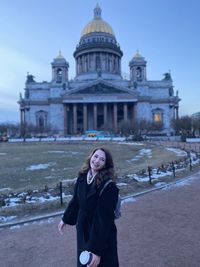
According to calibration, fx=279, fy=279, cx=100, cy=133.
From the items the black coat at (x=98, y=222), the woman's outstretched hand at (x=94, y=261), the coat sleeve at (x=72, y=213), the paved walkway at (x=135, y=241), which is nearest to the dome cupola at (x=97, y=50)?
the paved walkway at (x=135, y=241)

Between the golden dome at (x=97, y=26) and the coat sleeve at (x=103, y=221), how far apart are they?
93.7m

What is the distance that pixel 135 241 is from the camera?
20.3 feet

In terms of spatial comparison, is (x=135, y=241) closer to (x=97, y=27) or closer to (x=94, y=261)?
(x=94, y=261)

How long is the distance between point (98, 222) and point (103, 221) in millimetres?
61

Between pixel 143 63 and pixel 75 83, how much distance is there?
21.8 m

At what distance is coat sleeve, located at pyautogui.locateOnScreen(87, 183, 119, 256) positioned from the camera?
10.2 feet

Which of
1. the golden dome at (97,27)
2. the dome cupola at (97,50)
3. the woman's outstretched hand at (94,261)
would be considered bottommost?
the woman's outstretched hand at (94,261)

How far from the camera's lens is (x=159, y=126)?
7194cm

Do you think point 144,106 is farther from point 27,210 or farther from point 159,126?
point 27,210

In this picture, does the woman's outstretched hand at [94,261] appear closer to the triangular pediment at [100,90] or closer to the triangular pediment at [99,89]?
the triangular pediment at [99,89]

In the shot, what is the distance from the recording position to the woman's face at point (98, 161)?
3492mm

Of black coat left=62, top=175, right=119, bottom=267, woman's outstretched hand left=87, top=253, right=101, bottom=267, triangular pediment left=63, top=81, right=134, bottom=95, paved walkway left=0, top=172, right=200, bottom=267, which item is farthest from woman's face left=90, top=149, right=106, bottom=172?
triangular pediment left=63, top=81, right=134, bottom=95

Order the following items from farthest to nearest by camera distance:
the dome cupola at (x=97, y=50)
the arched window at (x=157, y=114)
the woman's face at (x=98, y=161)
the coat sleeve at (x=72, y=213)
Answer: the dome cupola at (x=97, y=50)
the arched window at (x=157, y=114)
the coat sleeve at (x=72, y=213)
the woman's face at (x=98, y=161)

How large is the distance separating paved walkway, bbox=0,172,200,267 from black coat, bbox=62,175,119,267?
2073 millimetres
